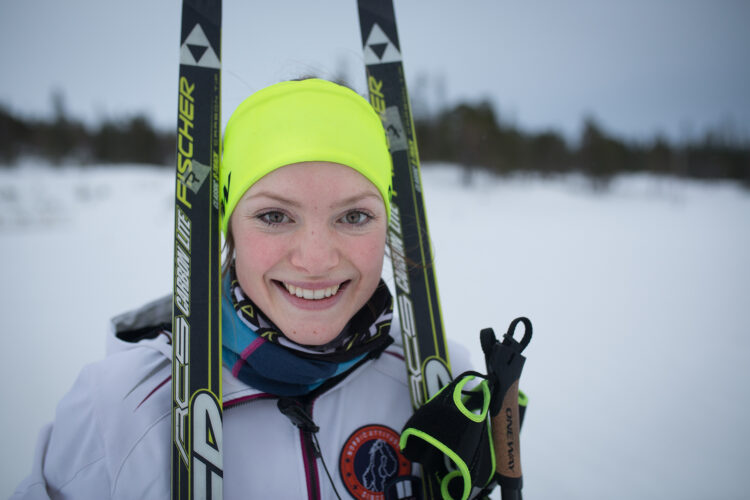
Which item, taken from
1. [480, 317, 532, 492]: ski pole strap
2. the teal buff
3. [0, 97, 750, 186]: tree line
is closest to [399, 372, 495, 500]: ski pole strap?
[480, 317, 532, 492]: ski pole strap

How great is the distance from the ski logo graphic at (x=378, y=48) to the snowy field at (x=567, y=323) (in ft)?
9.29

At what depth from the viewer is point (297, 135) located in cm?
111

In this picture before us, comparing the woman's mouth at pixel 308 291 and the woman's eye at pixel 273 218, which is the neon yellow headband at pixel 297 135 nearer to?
the woman's eye at pixel 273 218

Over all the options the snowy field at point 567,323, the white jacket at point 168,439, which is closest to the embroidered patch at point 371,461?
the white jacket at point 168,439

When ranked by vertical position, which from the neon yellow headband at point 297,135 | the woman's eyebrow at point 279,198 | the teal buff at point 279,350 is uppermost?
the neon yellow headband at point 297,135

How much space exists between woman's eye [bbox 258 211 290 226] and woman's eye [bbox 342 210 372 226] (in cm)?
18

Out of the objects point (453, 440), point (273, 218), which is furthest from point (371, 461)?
point (273, 218)

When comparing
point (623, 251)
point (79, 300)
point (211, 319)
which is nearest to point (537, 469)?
point (211, 319)

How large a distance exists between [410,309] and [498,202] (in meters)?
17.5

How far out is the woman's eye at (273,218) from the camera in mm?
1120

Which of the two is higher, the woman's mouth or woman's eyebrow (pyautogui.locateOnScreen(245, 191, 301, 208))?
woman's eyebrow (pyautogui.locateOnScreen(245, 191, 301, 208))

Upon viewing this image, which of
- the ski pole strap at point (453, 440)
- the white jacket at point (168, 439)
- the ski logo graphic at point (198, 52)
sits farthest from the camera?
the ski logo graphic at point (198, 52)

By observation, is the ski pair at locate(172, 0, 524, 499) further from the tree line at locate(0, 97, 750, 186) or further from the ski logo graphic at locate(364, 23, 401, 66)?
the tree line at locate(0, 97, 750, 186)

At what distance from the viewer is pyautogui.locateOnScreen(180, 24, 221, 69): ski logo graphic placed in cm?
145
